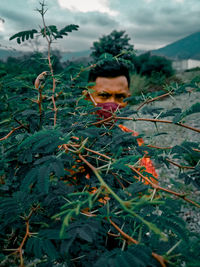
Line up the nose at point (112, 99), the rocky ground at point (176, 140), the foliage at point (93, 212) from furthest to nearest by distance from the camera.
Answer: the rocky ground at point (176, 140), the nose at point (112, 99), the foliage at point (93, 212)

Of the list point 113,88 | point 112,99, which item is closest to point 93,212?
point 112,99

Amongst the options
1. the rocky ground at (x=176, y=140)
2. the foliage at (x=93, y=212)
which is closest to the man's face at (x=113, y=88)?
the rocky ground at (x=176, y=140)

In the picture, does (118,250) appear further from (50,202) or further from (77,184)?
(77,184)

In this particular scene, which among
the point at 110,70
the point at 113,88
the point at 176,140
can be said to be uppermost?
the point at 110,70

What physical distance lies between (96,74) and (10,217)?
92.7 inches

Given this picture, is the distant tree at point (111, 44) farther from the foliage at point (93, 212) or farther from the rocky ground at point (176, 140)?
the foliage at point (93, 212)

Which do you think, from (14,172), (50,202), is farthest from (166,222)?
(14,172)

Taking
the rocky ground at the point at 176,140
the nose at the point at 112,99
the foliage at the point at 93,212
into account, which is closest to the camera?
the foliage at the point at 93,212

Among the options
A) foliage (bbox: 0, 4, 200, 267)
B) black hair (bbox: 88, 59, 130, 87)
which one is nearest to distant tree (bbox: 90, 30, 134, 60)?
black hair (bbox: 88, 59, 130, 87)

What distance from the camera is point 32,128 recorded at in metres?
0.80

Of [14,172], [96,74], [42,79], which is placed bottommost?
[14,172]

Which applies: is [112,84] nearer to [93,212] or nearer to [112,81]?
[112,81]

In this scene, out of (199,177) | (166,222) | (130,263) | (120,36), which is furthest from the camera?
(120,36)

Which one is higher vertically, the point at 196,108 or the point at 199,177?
the point at 196,108
